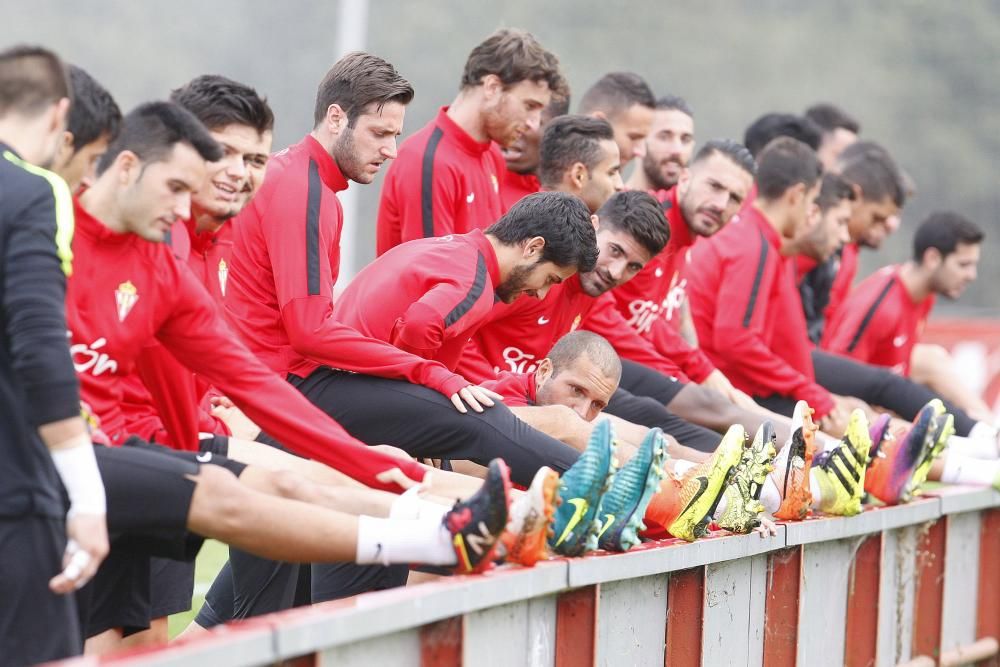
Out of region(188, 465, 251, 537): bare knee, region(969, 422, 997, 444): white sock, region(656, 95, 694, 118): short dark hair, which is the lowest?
region(969, 422, 997, 444): white sock

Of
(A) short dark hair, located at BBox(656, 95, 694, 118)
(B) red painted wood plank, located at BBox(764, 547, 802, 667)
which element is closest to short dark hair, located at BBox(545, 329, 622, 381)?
(B) red painted wood plank, located at BBox(764, 547, 802, 667)

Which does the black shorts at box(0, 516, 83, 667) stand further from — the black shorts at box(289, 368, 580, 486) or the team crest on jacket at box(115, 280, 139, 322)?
the black shorts at box(289, 368, 580, 486)

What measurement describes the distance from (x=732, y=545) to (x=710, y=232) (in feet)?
7.73

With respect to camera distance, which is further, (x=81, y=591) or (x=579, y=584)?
(x=579, y=584)

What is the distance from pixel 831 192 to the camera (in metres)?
8.62

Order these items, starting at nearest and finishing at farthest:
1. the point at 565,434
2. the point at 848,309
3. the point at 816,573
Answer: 1. the point at 565,434
2. the point at 816,573
3. the point at 848,309

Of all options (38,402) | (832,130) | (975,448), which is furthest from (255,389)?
(832,130)

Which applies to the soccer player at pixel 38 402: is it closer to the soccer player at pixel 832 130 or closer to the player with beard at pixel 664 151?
the player with beard at pixel 664 151

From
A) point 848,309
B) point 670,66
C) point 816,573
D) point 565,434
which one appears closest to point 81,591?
point 565,434

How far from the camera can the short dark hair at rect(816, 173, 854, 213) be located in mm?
8602

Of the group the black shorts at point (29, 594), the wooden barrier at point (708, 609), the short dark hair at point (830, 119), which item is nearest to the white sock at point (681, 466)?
the wooden barrier at point (708, 609)

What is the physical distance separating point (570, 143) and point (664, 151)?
1.37 meters

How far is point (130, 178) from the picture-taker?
3.66 m

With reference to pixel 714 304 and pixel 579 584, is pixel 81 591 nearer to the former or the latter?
pixel 579 584
